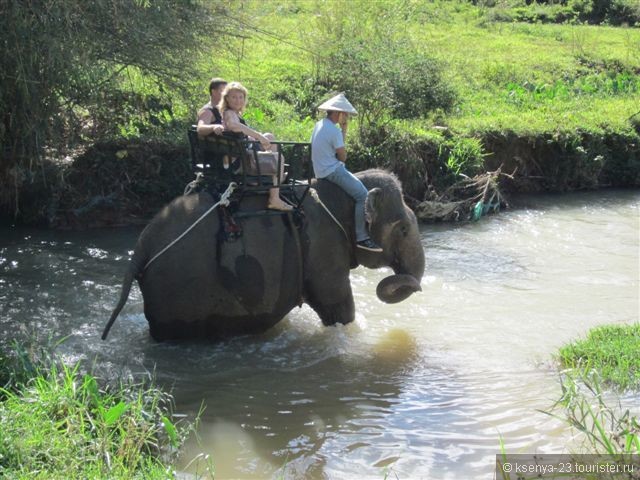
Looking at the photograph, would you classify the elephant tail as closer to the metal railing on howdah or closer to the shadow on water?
the shadow on water

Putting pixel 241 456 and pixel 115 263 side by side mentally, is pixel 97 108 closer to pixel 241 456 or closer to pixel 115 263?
pixel 115 263

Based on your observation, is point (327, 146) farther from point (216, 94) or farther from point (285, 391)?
point (285, 391)

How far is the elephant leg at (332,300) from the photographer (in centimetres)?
829

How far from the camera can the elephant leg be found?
326 inches

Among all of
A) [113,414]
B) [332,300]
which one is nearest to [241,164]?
[332,300]

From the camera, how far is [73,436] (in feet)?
17.4

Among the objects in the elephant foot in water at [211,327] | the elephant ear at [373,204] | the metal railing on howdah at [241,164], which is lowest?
the elephant foot in water at [211,327]

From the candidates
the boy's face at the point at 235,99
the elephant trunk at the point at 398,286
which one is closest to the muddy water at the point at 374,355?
the elephant trunk at the point at 398,286

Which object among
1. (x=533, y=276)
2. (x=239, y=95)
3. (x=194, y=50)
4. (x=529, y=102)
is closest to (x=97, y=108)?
(x=194, y=50)

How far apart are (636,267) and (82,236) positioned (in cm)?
745

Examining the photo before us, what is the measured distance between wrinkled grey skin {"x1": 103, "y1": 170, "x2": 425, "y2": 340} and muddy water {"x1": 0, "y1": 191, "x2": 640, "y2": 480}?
42 cm

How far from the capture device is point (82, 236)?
12.1 meters

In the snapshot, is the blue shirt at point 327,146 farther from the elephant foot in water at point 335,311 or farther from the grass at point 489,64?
the grass at point 489,64

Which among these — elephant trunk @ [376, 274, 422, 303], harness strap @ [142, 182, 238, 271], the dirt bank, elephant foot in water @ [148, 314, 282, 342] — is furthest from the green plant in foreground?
the dirt bank
